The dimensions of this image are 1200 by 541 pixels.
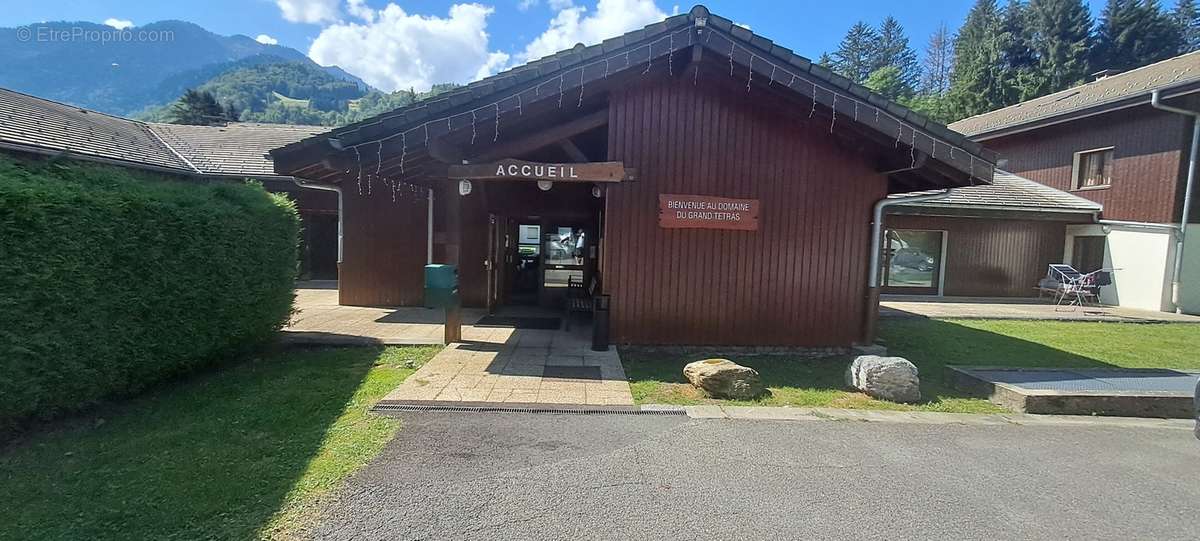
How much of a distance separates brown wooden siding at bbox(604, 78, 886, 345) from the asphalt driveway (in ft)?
8.58

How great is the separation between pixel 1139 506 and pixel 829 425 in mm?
1857

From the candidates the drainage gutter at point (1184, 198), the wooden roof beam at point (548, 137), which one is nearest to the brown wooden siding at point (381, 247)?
the wooden roof beam at point (548, 137)

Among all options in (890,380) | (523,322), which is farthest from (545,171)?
(890,380)

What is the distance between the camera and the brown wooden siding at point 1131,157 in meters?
12.1

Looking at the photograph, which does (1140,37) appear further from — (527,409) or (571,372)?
(527,409)

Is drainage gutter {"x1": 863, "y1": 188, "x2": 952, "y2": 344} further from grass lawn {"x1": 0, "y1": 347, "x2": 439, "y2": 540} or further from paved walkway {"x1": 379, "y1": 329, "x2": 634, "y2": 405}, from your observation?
grass lawn {"x1": 0, "y1": 347, "x2": 439, "y2": 540}

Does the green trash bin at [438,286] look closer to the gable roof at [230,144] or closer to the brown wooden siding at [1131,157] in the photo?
the gable roof at [230,144]

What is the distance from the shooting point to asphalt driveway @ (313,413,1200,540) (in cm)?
279

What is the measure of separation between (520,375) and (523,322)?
132 inches

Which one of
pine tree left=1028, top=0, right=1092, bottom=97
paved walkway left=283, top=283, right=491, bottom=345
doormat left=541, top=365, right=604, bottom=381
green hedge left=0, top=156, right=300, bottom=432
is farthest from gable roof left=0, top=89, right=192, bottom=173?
pine tree left=1028, top=0, right=1092, bottom=97

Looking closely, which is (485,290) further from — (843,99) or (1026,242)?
(1026,242)

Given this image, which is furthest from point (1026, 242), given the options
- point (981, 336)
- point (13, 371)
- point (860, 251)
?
point (13, 371)

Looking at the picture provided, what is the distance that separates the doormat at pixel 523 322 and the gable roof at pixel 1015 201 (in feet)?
31.7

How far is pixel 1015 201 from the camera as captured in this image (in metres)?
13.6
